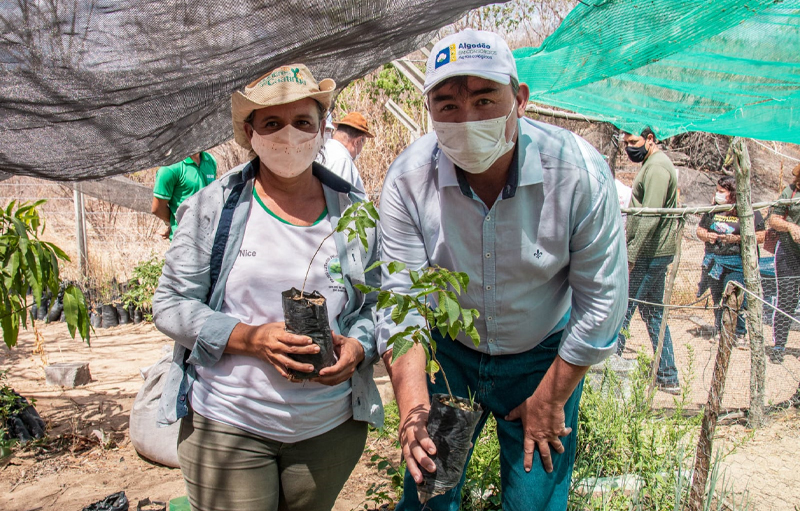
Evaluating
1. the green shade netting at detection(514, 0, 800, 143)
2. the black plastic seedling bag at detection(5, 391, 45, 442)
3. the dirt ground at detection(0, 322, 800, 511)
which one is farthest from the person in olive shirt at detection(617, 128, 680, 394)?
the black plastic seedling bag at detection(5, 391, 45, 442)

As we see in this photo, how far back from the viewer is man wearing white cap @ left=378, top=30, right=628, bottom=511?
1706 mm

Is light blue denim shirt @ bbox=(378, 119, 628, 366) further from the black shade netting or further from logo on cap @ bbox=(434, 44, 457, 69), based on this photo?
the black shade netting

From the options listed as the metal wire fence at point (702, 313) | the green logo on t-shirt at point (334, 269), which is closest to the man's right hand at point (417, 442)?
the green logo on t-shirt at point (334, 269)

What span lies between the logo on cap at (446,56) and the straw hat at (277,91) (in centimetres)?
49

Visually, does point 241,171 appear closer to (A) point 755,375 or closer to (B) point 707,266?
(A) point 755,375

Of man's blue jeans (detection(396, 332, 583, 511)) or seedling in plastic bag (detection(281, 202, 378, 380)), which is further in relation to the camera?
man's blue jeans (detection(396, 332, 583, 511))

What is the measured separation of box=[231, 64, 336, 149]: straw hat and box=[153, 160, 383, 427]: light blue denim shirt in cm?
21

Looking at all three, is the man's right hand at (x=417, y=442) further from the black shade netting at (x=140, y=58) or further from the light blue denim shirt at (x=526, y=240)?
the black shade netting at (x=140, y=58)

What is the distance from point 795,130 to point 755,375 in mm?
2098

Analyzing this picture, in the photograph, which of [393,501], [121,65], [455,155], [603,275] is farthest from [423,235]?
[393,501]

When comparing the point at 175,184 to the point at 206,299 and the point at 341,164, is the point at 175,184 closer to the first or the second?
the point at 341,164

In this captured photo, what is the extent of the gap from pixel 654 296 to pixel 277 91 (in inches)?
164

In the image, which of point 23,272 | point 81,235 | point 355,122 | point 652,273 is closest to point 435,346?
point 23,272

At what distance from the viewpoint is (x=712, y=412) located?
266 cm
